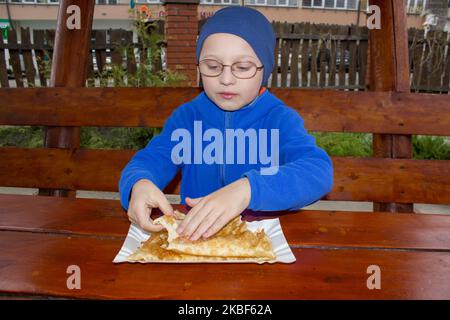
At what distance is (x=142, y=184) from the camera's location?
1.19 m

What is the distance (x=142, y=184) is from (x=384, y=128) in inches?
60.0

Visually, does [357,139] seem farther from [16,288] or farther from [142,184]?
[16,288]

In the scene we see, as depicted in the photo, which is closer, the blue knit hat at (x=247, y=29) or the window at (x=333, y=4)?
the blue knit hat at (x=247, y=29)

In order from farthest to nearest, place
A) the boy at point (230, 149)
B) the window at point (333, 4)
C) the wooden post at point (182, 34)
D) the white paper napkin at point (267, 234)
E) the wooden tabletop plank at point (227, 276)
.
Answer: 1. the window at point (333, 4)
2. the wooden post at point (182, 34)
3. the boy at point (230, 149)
4. the white paper napkin at point (267, 234)
5. the wooden tabletop plank at point (227, 276)

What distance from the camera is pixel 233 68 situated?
1275 millimetres

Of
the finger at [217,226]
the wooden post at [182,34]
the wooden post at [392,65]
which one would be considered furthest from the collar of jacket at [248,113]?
the wooden post at [182,34]

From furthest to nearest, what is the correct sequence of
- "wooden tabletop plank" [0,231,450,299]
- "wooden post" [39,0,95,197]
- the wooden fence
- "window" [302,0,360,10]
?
"window" [302,0,360,10]
the wooden fence
"wooden post" [39,0,95,197]
"wooden tabletop plank" [0,231,450,299]

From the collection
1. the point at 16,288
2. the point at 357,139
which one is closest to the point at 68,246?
the point at 16,288

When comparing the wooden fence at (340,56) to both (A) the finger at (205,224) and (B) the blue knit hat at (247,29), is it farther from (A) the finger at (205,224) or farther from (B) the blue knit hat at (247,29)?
(A) the finger at (205,224)

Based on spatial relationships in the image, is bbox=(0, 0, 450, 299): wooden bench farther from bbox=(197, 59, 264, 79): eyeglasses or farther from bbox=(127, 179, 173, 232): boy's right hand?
bbox=(197, 59, 264, 79): eyeglasses

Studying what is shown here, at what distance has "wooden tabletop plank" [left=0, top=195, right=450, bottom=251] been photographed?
116cm

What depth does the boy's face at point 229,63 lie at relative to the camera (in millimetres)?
1264

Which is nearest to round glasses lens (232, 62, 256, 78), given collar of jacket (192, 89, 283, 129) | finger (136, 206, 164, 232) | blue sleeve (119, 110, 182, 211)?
collar of jacket (192, 89, 283, 129)

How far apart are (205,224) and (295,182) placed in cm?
31
